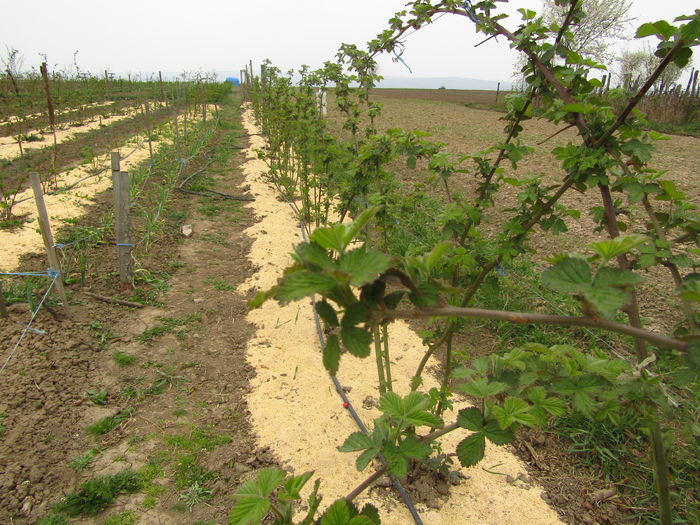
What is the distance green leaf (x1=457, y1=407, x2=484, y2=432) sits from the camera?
3.58 feet

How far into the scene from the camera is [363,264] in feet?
1.99

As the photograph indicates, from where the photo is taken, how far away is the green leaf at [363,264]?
0.58 m

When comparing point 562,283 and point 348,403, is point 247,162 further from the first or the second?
point 562,283

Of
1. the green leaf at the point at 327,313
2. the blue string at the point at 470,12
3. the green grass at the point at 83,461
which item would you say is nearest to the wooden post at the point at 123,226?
the green grass at the point at 83,461

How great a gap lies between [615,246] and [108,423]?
2.77 metres

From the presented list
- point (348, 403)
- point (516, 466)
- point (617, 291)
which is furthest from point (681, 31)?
point (348, 403)

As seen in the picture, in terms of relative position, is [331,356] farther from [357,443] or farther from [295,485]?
[357,443]

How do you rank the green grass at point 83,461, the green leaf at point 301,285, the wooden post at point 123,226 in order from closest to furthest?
1. the green leaf at point 301,285
2. the green grass at point 83,461
3. the wooden post at point 123,226

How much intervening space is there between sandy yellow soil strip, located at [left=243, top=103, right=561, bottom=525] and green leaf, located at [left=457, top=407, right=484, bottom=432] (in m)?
1.13

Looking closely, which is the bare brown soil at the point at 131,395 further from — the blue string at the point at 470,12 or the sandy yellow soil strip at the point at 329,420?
the blue string at the point at 470,12

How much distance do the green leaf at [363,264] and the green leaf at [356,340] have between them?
107 mm

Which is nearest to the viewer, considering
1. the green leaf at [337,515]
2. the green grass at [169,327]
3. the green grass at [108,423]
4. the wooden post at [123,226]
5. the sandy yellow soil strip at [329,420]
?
the green leaf at [337,515]

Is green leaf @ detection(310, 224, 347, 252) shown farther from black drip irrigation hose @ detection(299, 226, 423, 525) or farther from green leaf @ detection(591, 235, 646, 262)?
black drip irrigation hose @ detection(299, 226, 423, 525)

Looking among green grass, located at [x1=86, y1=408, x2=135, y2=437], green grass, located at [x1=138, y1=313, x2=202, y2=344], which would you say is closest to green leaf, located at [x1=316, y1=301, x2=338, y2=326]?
green grass, located at [x1=86, y1=408, x2=135, y2=437]
